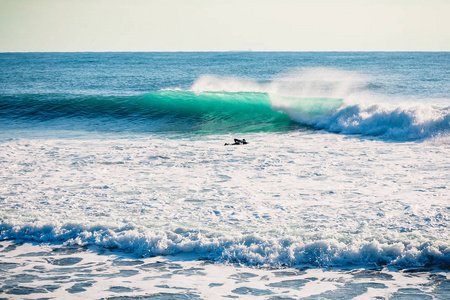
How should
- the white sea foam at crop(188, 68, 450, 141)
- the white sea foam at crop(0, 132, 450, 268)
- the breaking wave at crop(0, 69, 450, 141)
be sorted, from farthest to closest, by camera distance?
the breaking wave at crop(0, 69, 450, 141) < the white sea foam at crop(188, 68, 450, 141) < the white sea foam at crop(0, 132, 450, 268)

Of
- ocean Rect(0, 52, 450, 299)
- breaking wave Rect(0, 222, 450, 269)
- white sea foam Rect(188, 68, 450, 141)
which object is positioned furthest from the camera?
white sea foam Rect(188, 68, 450, 141)

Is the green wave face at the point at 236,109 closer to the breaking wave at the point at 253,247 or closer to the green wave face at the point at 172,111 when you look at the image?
the green wave face at the point at 172,111

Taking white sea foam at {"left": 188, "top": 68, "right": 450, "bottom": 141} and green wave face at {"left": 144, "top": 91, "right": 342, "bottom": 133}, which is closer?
white sea foam at {"left": 188, "top": 68, "right": 450, "bottom": 141}

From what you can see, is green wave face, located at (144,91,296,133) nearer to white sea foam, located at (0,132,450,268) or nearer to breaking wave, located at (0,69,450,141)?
breaking wave, located at (0,69,450,141)

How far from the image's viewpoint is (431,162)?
967cm

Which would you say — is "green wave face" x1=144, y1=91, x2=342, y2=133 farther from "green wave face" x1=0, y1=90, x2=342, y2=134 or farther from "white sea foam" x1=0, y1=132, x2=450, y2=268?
"white sea foam" x1=0, y1=132, x2=450, y2=268

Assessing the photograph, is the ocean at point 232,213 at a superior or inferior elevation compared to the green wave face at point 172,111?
inferior

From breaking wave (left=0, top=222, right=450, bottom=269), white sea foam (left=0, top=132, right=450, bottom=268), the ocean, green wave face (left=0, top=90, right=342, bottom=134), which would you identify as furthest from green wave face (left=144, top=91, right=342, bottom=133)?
breaking wave (left=0, top=222, right=450, bottom=269)

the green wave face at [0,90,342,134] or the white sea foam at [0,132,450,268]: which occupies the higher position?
the green wave face at [0,90,342,134]

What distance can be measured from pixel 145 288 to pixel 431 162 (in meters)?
7.40

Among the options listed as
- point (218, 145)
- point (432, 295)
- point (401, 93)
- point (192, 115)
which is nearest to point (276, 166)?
point (218, 145)

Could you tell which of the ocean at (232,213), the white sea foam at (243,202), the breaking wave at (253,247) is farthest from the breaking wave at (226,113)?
the breaking wave at (253,247)

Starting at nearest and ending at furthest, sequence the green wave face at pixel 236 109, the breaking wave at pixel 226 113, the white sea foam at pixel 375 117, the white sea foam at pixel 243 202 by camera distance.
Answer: the white sea foam at pixel 243 202 < the white sea foam at pixel 375 117 < the breaking wave at pixel 226 113 < the green wave face at pixel 236 109

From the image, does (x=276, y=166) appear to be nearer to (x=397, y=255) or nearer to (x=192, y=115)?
(x=397, y=255)
